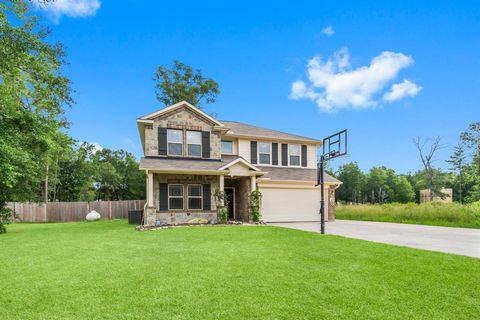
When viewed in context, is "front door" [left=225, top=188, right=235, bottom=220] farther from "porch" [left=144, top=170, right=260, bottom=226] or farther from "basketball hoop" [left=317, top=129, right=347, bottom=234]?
"basketball hoop" [left=317, top=129, right=347, bottom=234]

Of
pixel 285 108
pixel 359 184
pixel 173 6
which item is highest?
pixel 173 6

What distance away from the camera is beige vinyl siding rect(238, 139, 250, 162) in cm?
1859

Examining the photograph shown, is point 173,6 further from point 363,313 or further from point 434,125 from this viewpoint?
point 434,125

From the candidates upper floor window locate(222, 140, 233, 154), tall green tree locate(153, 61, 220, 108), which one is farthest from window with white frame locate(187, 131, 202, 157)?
tall green tree locate(153, 61, 220, 108)

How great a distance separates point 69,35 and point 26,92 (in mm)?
4166

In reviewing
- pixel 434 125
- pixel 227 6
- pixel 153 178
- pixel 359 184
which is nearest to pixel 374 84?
pixel 227 6

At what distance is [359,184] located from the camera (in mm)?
52875

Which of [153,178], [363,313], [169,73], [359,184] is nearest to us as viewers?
[363,313]

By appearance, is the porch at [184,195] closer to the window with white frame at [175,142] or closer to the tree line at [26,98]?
the window with white frame at [175,142]

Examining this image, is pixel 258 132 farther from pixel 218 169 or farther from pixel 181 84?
pixel 181 84

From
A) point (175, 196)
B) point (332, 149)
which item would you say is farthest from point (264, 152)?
point (332, 149)

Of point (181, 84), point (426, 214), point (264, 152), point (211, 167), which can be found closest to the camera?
point (211, 167)

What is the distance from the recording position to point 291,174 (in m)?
18.7

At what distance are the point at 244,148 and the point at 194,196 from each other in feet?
16.0
